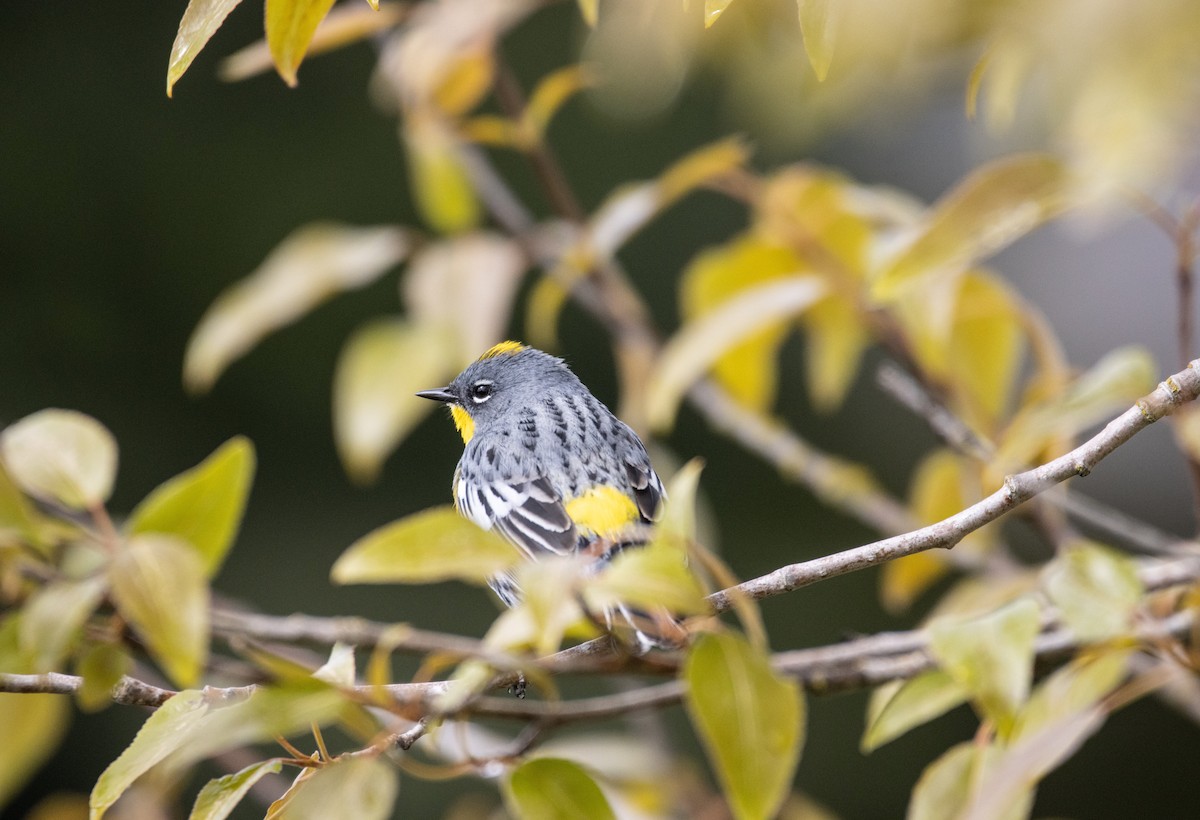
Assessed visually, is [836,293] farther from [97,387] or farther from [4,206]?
[4,206]

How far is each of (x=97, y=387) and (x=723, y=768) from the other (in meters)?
4.67

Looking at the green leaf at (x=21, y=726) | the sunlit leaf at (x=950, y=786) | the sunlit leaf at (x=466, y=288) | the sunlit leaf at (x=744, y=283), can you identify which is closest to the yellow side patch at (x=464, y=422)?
the sunlit leaf at (x=466, y=288)

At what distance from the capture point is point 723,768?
95cm

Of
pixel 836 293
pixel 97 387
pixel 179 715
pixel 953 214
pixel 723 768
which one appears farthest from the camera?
pixel 97 387

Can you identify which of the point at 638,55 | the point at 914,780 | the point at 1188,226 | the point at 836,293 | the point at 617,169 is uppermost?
the point at 638,55

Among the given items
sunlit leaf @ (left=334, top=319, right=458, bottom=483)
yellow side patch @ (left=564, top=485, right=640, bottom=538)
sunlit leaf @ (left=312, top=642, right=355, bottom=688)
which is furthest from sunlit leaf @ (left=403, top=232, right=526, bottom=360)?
sunlit leaf @ (left=312, top=642, right=355, bottom=688)

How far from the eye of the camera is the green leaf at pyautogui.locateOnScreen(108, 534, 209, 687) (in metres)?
0.96

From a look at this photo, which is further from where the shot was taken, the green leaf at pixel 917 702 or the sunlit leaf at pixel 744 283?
the sunlit leaf at pixel 744 283

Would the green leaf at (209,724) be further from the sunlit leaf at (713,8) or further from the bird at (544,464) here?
the bird at (544,464)

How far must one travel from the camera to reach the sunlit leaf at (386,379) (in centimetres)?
209

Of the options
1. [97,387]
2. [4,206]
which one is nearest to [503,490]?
[97,387]

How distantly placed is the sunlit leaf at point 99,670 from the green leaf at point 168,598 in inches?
4.3

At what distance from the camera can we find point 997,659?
3.49 ft

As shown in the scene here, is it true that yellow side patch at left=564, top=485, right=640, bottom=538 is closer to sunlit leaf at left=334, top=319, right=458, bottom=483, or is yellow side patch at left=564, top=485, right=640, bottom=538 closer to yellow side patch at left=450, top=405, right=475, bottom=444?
sunlit leaf at left=334, top=319, right=458, bottom=483
